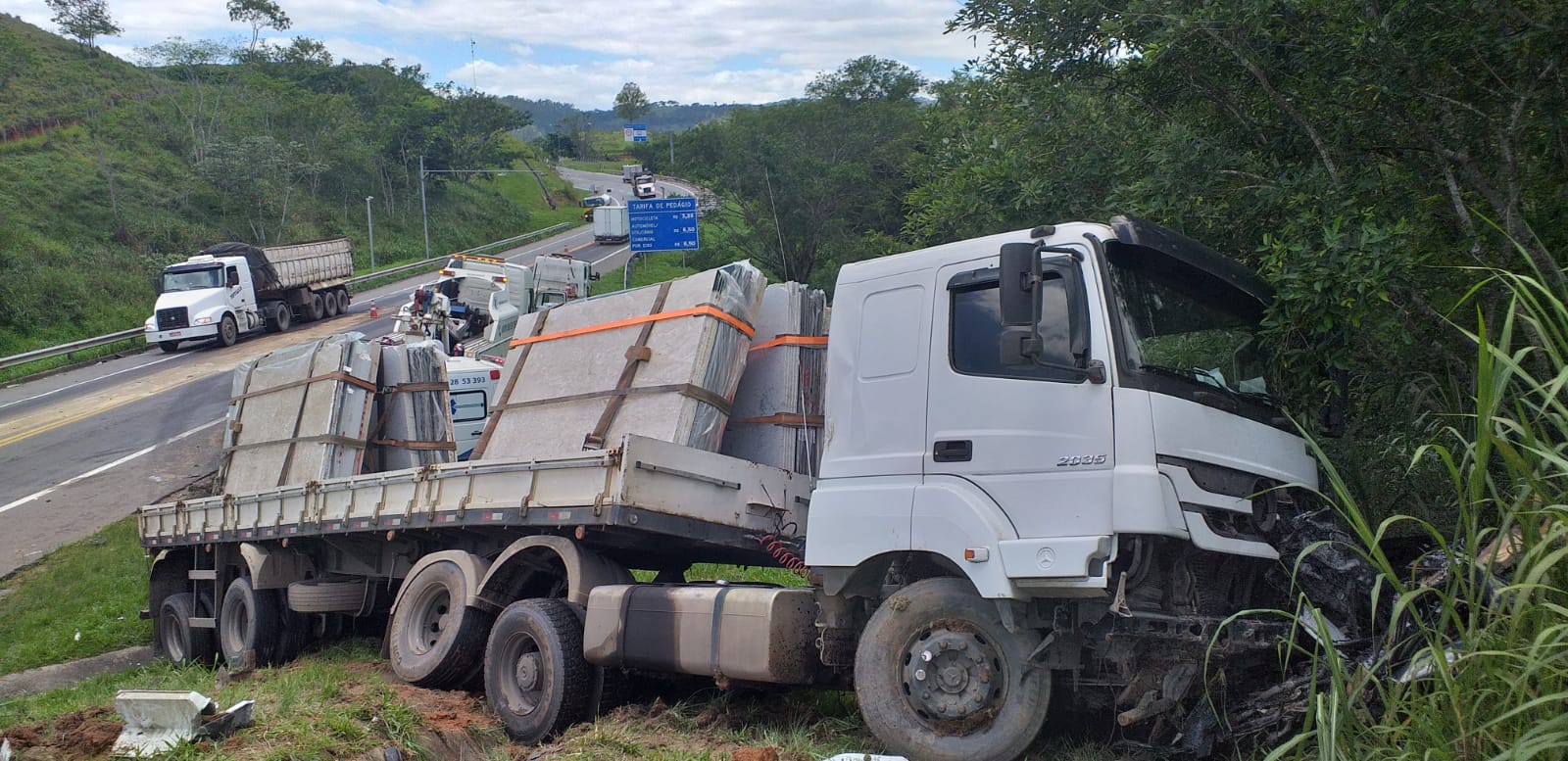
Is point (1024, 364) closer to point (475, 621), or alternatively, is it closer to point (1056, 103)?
point (475, 621)

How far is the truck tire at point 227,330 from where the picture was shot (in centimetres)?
3309

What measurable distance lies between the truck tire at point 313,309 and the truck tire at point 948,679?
120 feet

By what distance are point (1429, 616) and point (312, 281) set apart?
38652mm

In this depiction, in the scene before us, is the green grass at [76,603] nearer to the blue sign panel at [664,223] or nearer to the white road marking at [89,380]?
the white road marking at [89,380]

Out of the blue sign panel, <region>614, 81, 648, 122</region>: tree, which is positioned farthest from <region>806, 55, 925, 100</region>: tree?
<region>614, 81, 648, 122</region>: tree

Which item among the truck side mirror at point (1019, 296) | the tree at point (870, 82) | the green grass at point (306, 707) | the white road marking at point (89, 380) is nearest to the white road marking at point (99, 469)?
the white road marking at point (89, 380)

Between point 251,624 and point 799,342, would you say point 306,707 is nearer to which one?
point 799,342

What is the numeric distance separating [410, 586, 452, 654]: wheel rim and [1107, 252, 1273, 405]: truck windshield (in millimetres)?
5047

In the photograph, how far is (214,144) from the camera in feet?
189

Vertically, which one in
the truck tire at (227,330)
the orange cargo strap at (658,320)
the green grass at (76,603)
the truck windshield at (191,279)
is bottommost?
the green grass at (76,603)

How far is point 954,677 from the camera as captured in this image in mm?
5133

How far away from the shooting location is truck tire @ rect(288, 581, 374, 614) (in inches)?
376

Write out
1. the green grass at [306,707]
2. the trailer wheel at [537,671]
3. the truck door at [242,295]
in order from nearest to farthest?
the green grass at [306,707], the trailer wheel at [537,671], the truck door at [242,295]

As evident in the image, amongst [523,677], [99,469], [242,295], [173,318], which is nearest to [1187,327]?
[523,677]
